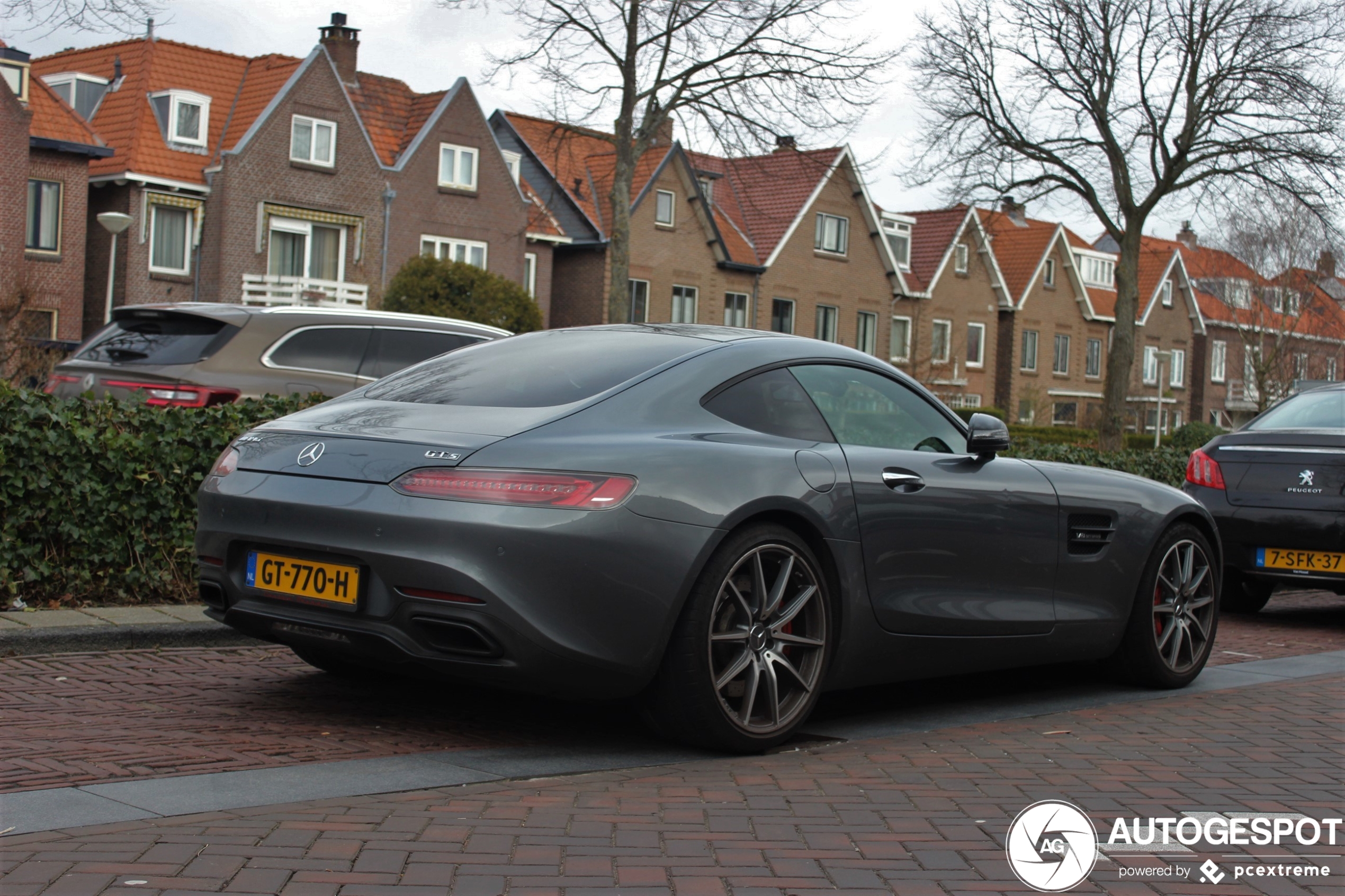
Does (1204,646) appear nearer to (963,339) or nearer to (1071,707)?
(1071,707)

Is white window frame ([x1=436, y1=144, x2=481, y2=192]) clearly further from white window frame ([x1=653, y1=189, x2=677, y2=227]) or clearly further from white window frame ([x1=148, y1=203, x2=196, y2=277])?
white window frame ([x1=148, y1=203, x2=196, y2=277])

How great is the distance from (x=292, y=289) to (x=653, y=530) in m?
30.8

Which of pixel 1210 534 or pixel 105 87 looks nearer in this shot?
pixel 1210 534

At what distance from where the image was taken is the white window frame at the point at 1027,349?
5694 cm

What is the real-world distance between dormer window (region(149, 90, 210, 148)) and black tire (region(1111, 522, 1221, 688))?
3125 centimetres

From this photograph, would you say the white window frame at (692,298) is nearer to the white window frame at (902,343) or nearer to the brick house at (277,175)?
the brick house at (277,175)

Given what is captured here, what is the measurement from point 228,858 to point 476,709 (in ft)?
6.49

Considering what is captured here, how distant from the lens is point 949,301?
53469 millimetres

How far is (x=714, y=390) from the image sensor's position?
4914 mm

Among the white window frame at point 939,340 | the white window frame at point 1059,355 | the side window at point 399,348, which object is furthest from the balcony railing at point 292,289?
the white window frame at point 1059,355

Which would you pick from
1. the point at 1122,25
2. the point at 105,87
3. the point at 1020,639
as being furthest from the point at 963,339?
the point at 1020,639

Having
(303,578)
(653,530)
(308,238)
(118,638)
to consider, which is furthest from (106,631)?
(308,238)

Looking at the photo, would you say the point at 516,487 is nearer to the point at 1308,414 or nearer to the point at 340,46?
the point at 1308,414

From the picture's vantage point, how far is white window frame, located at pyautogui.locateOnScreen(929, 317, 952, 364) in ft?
170
